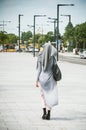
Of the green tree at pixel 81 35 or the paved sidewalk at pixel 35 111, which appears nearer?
the paved sidewalk at pixel 35 111

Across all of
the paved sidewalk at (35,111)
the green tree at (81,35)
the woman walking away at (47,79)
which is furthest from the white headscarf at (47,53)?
the green tree at (81,35)

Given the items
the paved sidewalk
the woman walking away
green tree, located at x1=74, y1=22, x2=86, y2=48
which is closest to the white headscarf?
the woman walking away

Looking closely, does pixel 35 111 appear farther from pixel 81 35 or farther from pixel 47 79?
pixel 81 35

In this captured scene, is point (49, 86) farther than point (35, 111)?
No

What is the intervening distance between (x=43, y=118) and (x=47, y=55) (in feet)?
4.02

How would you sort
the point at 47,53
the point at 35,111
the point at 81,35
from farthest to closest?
the point at 81,35 → the point at 35,111 → the point at 47,53

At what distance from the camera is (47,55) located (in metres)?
9.60

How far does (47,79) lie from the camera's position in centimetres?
968

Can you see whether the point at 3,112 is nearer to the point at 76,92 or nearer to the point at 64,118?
the point at 64,118

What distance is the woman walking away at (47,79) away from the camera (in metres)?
9.59

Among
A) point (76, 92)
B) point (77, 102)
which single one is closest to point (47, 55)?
point (77, 102)

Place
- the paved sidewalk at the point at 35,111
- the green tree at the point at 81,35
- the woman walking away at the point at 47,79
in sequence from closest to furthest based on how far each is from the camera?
the paved sidewalk at the point at 35,111
the woman walking away at the point at 47,79
the green tree at the point at 81,35

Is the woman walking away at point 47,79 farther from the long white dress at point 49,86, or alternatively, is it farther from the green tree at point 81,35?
the green tree at point 81,35

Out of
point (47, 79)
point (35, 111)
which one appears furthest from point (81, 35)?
point (47, 79)
